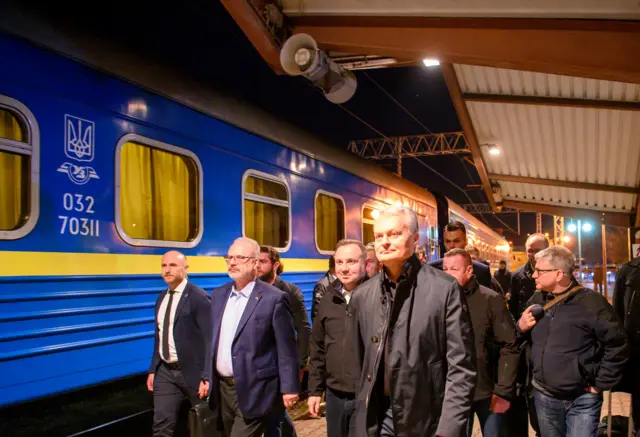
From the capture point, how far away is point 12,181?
345 cm

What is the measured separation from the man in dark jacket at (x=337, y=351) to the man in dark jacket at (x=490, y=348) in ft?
2.03

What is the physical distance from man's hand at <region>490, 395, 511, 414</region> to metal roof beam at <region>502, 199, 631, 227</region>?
30.5ft

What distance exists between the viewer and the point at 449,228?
5133 millimetres

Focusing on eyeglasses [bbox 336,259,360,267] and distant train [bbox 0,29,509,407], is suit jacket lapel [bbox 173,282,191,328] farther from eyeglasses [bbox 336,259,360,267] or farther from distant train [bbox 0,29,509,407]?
eyeglasses [bbox 336,259,360,267]

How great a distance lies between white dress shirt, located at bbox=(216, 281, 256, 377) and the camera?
3.67 metres

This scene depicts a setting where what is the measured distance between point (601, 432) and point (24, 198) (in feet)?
13.9

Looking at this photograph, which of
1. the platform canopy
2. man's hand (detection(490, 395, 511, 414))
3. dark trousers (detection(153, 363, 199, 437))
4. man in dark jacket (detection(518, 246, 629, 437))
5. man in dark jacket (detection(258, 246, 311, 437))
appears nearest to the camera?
man in dark jacket (detection(518, 246, 629, 437))

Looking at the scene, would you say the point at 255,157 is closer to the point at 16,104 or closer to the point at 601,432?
the point at 16,104

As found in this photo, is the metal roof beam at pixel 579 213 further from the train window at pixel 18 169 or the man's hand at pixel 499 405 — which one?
the train window at pixel 18 169

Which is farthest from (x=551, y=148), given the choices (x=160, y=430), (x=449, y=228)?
(x=160, y=430)

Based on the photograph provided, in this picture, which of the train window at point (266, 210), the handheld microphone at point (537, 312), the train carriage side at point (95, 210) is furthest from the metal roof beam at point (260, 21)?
the handheld microphone at point (537, 312)

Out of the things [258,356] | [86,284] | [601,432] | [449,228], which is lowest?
[601,432]

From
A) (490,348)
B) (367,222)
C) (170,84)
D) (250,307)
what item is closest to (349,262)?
(250,307)

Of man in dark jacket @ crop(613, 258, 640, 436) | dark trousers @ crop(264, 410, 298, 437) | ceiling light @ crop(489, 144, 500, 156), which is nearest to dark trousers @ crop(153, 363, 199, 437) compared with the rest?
dark trousers @ crop(264, 410, 298, 437)
